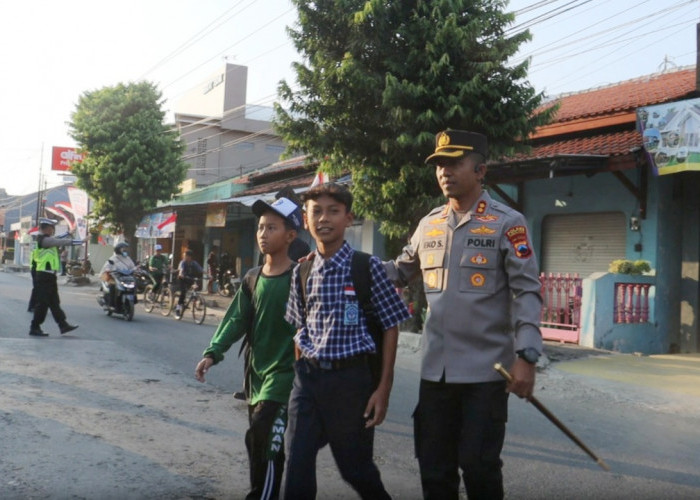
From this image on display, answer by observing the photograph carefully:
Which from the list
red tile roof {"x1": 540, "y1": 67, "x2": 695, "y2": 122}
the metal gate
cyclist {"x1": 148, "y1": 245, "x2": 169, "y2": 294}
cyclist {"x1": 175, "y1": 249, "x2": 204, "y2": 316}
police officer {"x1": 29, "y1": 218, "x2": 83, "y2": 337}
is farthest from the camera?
cyclist {"x1": 148, "y1": 245, "x2": 169, "y2": 294}

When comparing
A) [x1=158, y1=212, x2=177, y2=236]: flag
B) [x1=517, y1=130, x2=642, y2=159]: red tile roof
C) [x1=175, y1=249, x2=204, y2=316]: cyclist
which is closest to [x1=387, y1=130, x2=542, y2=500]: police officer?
[x1=517, y1=130, x2=642, y2=159]: red tile roof

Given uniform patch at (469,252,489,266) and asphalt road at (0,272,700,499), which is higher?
uniform patch at (469,252,489,266)

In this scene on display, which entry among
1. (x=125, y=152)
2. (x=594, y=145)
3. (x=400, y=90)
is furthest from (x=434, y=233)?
(x=125, y=152)

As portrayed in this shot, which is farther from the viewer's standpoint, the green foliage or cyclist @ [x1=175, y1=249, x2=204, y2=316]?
cyclist @ [x1=175, y1=249, x2=204, y2=316]

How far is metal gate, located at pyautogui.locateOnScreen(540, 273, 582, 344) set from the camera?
1157 centimetres

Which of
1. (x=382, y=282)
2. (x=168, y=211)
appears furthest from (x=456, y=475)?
(x=168, y=211)

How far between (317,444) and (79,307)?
15078 mm

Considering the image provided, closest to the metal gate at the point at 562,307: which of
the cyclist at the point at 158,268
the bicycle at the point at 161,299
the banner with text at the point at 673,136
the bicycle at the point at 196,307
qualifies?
the banner with text at the point at 673,136

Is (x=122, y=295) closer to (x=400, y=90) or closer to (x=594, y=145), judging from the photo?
(x=400, y=90)

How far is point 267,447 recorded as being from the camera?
339cm

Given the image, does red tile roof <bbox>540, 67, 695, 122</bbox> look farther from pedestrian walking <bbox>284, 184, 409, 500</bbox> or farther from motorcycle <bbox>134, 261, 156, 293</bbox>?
motorcycle <bbox>134, 261, 156, 293</bbox>

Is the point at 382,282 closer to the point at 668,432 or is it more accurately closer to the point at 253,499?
the point at 253,499

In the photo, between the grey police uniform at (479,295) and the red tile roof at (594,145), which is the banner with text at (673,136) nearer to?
the red tile roof at (594,145)

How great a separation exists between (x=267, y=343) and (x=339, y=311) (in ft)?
2.26
